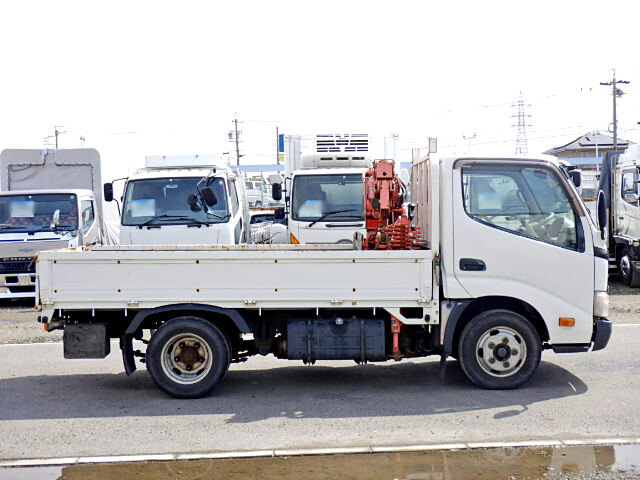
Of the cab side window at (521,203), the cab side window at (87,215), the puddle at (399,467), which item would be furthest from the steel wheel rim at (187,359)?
the cab side window at (87,215)

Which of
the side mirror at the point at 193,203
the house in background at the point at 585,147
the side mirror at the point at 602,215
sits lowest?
the side mirror at the point at 602,215

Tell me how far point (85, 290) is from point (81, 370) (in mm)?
2079

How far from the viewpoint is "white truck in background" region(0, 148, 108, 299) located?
15.3m

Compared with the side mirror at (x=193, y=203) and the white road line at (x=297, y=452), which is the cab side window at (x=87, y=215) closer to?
the side mirror at (x=193, y=203)

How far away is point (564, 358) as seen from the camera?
9484 millimetres

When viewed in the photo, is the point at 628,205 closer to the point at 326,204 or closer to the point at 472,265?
the point at 326,204

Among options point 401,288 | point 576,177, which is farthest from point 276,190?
point 576,177

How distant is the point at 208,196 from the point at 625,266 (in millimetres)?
10207

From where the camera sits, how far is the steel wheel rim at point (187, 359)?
7.75 m

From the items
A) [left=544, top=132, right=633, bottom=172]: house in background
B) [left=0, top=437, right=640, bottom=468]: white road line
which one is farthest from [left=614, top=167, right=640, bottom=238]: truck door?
[left=544, top=132, right=633, bottom=172]: house in background

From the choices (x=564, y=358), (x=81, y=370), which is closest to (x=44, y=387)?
(x=81, y=370)

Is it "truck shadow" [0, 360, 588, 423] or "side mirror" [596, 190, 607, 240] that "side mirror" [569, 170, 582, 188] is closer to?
"side mirror" [596, 190, 607, 240]

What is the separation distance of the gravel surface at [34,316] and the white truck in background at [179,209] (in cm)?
201

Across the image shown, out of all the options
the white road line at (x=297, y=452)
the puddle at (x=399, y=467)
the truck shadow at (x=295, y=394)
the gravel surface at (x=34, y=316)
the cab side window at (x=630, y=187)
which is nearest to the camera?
the puddle at (x=399, y=467)
